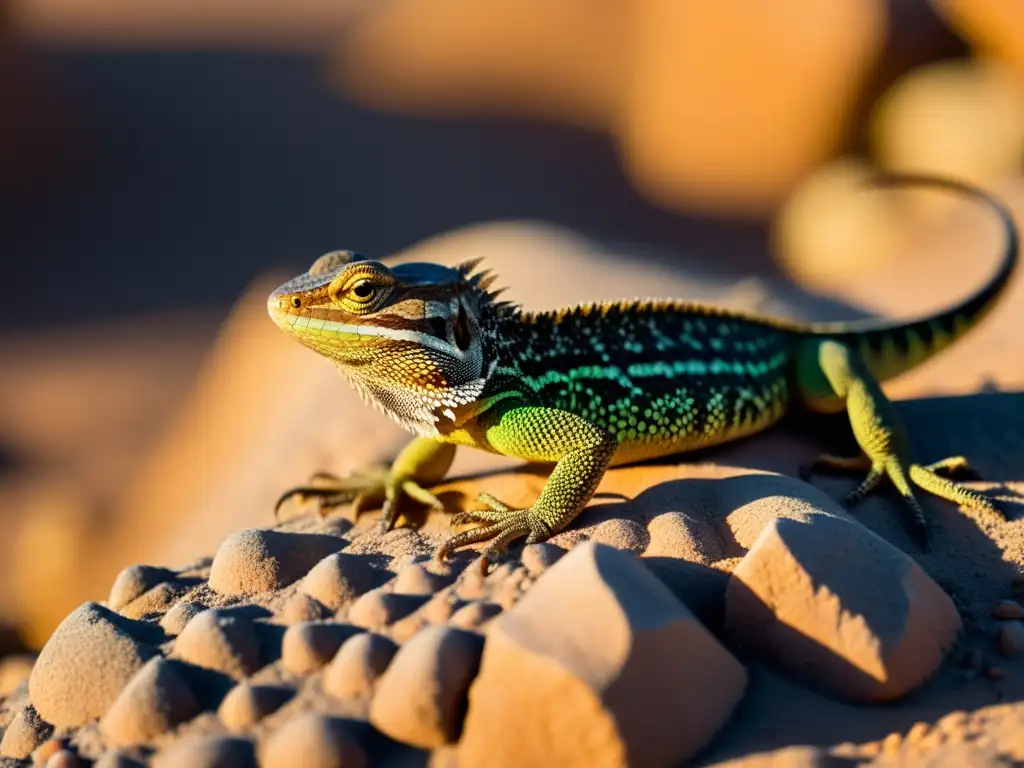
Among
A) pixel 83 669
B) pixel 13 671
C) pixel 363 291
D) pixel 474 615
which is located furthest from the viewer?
pixel 13 671

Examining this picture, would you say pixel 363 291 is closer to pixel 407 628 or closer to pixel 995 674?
pixel 407 628

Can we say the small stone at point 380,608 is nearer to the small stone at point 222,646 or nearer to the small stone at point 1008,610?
the small stone at point 222,646

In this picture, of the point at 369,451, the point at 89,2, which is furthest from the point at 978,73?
the point at 89,2

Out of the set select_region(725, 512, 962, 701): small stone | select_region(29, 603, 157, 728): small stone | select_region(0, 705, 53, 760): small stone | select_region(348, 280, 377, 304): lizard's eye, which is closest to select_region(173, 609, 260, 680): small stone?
select_region(29, 603, 157, 728): small stone

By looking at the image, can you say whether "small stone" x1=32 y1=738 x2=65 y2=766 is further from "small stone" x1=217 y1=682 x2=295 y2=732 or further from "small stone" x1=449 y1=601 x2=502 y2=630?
"small stone" x1=449 y1=601 x2=502 y2=630

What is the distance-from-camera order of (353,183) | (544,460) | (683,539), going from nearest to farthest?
(683,539) → (544,460) → (353,183)

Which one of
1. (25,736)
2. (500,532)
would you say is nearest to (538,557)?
(500,532)
